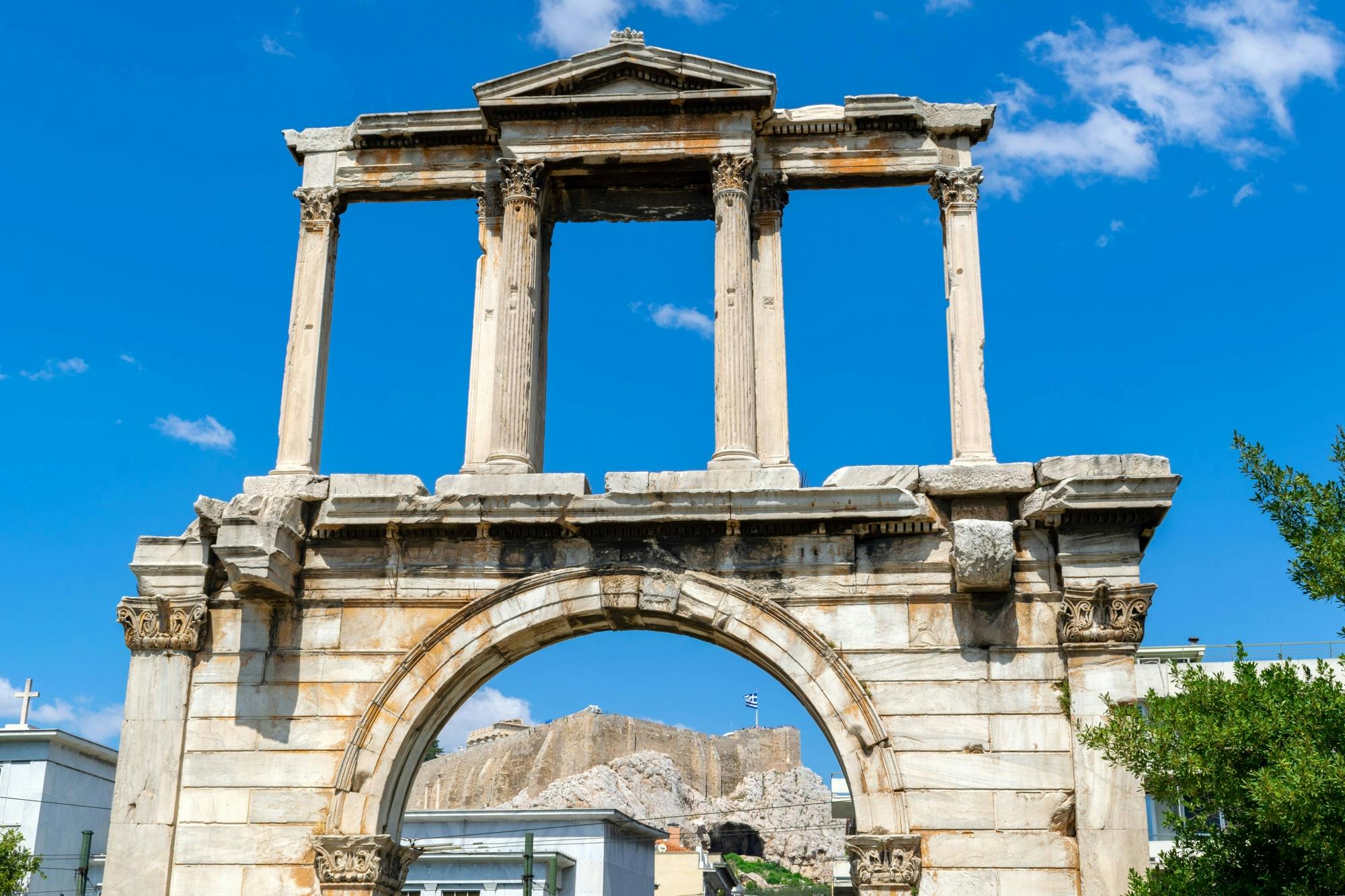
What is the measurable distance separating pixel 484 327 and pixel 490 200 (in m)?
1.34

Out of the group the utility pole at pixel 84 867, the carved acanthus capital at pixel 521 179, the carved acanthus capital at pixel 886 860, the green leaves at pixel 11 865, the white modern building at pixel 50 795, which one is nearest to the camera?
the carved acanthus capital at pixel 886 860

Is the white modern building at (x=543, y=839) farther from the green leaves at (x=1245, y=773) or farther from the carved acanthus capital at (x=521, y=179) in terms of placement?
the green leaves at (x=1245, y=773)

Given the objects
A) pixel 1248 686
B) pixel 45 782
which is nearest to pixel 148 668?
pixel 1248 686

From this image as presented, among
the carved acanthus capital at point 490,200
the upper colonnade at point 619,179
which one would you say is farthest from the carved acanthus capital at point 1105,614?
the carved acanthus capital at point 490,200

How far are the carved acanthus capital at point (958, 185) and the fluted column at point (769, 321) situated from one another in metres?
1.55

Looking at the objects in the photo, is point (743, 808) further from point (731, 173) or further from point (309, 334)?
point (731, 173)

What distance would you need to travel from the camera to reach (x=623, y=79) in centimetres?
1418

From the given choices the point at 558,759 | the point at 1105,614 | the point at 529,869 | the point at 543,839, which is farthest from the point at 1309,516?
the point at 558,759

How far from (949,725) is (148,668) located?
7.04 meters

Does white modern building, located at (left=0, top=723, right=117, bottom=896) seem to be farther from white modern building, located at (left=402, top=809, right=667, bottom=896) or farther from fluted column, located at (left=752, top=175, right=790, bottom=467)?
fluted column, located at (left=752, top=175, right=790, bottom=467)

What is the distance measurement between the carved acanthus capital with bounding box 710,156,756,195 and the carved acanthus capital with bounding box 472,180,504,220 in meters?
2.22

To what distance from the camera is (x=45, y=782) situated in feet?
97.5

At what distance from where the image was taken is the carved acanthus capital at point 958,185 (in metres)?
13.8

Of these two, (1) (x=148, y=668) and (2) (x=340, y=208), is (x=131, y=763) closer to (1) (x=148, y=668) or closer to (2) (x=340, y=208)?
(1) (x=148, y=668)
